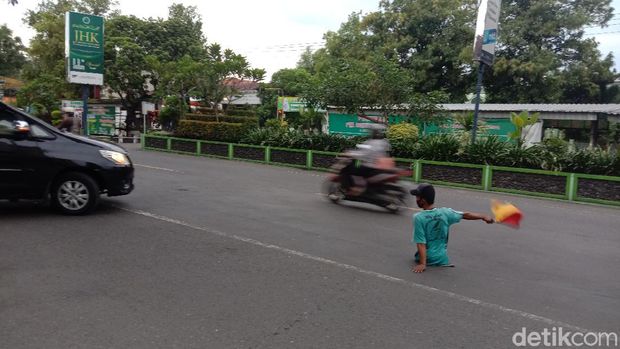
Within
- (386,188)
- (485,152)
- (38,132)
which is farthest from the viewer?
(485,152)

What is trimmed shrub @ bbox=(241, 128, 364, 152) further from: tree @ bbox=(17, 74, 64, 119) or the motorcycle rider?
tree @ bbox=(17, 74, 64, 119)

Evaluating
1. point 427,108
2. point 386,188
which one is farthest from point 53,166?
point 427,108

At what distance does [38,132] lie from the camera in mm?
7148

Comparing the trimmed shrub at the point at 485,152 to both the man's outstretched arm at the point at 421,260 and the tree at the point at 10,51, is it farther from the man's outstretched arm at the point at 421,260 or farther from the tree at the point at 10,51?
the tree at the point at 10,51

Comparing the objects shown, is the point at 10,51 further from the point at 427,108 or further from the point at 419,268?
the point at 419,268

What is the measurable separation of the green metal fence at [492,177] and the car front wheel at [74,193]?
10.7 metres

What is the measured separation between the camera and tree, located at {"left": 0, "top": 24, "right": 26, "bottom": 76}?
4389 centimetres

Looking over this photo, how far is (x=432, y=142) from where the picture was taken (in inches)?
623

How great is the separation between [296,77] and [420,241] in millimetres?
37298

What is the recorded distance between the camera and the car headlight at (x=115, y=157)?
291 inches

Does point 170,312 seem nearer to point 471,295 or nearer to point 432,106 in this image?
point 471,295

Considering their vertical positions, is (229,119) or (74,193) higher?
(229,119)

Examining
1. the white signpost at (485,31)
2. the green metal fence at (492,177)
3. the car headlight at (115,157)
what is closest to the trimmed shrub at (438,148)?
the green metal fence at (492,177)

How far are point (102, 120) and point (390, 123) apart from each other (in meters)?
23.9
